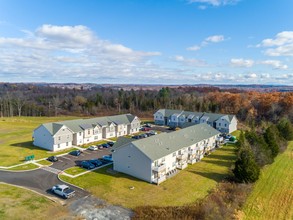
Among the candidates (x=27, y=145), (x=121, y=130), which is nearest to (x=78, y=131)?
(x=27, y=145)

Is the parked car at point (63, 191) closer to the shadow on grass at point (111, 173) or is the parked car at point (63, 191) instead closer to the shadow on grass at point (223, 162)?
the shadow on grass at point (111, 173)

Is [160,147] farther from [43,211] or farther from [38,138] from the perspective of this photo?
[38,138]

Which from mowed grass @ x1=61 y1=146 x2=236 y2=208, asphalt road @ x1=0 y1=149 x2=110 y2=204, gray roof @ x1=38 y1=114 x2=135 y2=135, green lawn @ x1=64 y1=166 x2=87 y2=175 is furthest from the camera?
gray roof @ x1=38 y1=114 x2=135 y2=135

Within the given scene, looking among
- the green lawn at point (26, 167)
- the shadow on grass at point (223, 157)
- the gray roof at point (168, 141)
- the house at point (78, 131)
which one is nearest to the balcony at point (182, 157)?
the gray roof at point (168, 141)

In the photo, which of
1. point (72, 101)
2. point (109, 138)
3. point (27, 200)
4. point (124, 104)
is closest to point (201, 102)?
point (124, 104)

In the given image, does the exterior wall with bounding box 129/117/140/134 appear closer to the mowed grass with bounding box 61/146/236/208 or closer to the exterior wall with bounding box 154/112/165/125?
the exterior wall with bounding box 154/112/165/125

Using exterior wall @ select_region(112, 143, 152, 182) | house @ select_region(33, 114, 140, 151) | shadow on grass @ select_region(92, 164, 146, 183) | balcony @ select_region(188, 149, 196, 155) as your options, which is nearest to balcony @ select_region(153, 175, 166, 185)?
exterior wall @ select_region(112, 143, 152, 182)
